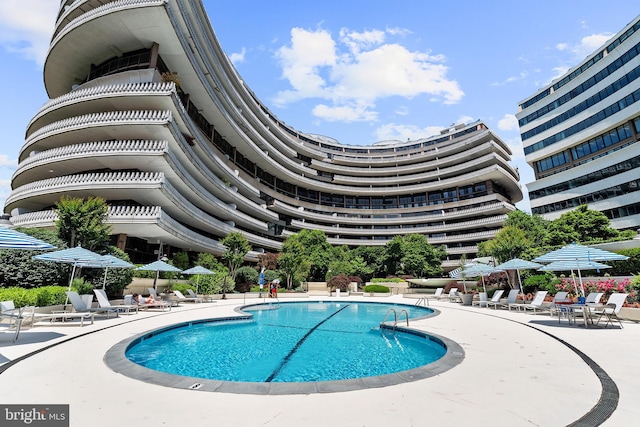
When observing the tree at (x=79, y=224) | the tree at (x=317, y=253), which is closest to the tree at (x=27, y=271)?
the tree at (x=79, y=224)

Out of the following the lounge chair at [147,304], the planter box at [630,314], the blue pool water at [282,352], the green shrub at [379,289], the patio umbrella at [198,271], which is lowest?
Result: the green shrub at [379,289]

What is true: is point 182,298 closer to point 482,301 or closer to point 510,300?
point 482,301

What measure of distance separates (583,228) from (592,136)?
18.8 metres

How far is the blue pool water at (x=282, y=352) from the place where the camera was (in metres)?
6.70

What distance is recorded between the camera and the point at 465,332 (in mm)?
9492

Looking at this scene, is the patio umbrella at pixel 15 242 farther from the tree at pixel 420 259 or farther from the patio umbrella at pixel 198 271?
the tree at pixel 420 259

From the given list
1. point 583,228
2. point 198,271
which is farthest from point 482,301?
point 583,228

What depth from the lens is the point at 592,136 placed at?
42.0 m

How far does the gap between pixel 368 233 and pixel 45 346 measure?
6026cm

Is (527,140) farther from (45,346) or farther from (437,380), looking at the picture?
(45,346)

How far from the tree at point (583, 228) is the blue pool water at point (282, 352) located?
1140 inches

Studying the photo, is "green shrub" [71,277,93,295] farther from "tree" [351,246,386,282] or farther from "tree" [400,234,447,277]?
"tree" [400,234,447,277]

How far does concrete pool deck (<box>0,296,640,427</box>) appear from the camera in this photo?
342 cm

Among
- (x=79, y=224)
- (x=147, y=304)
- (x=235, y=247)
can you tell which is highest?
(x=79, y=224)
